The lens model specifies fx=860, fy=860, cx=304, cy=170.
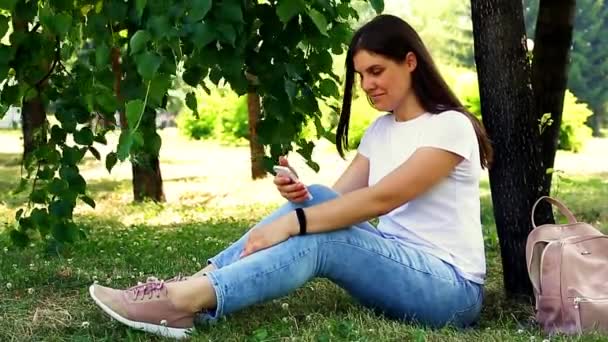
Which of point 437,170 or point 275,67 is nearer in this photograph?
point 437,170

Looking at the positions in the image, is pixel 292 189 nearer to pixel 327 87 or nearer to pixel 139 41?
pixel 139 41

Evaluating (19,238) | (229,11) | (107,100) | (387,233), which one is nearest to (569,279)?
(387,233)

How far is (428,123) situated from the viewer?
8.99 feet

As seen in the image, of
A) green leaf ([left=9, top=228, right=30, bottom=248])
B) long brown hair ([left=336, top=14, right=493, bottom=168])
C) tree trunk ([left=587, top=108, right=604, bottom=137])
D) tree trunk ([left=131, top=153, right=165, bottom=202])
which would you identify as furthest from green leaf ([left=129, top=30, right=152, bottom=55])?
tree trunk ([left=587, top=108, right=604, bottom=137])

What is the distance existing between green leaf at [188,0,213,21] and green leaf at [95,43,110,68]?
2.46 ft

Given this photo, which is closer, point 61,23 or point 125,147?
point 125,147

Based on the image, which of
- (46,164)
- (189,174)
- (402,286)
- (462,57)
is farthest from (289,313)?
(462,57)

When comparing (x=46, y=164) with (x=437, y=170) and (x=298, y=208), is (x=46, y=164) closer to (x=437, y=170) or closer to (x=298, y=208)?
(x=298, y=208)

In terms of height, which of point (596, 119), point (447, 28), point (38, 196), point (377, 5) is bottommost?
point (596, 119)

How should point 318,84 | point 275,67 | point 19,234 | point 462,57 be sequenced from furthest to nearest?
point 462,57, point 19,234, point 318,84, point 275,67

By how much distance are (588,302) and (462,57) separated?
38.7 metres

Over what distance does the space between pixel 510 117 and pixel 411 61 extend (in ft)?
2.06

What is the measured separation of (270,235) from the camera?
262 cm

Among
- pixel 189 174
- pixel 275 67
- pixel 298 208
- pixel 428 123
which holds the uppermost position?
pixel 275 67
